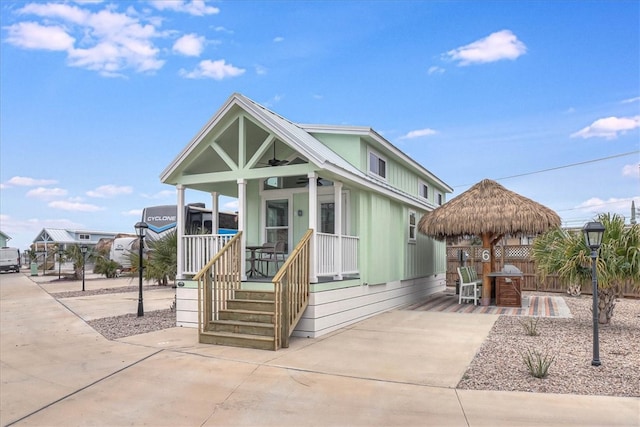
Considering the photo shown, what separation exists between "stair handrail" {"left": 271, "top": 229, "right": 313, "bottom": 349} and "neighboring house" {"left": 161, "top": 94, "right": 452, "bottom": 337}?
22 centimetres

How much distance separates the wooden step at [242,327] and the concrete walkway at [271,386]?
1.48 ft

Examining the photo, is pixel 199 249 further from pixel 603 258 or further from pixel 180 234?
pixel 603 258

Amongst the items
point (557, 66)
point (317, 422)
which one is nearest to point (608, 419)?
point (317, 422)

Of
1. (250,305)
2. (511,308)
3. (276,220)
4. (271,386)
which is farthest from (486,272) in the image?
(271,386)

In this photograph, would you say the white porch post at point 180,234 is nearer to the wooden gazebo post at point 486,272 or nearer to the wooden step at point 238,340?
the wooden step at point 238,340

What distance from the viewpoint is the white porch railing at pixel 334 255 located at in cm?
880

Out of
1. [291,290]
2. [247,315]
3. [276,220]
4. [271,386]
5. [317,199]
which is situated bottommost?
[271,386]

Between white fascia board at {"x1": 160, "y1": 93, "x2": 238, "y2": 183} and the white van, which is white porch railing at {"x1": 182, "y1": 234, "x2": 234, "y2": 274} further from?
the white van

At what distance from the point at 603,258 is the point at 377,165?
5712 mm

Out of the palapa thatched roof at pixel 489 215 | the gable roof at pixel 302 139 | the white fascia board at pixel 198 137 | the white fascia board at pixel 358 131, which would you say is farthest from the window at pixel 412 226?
the white fascia board at pixel 198 137

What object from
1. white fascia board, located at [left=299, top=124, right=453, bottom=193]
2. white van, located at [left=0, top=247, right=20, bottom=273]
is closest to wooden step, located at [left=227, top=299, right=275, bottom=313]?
white fascia board, located at [left=299, top=124, right=453, bottom=193]

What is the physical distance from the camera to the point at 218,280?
27.5ft

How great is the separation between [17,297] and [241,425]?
1719 centimetres

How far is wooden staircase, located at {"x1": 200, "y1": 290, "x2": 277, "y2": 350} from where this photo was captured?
7339 millimetres
